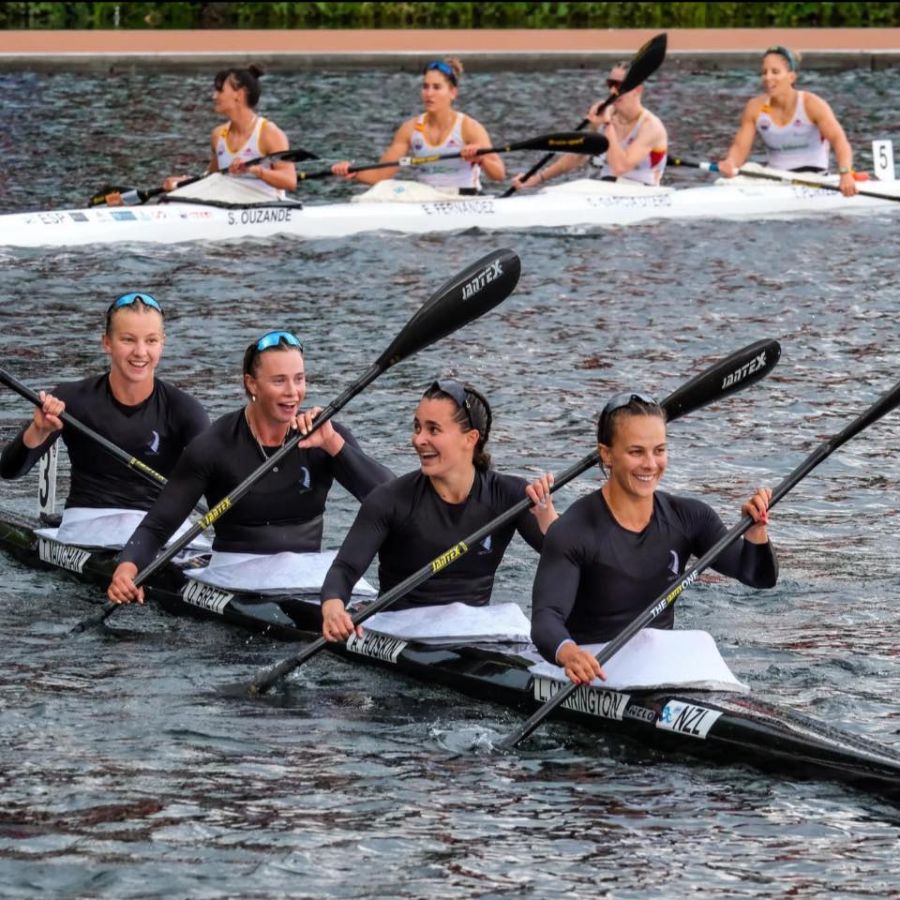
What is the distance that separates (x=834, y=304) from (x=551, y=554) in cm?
993

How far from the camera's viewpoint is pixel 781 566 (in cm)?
1085

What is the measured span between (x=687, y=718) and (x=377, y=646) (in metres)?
1.64

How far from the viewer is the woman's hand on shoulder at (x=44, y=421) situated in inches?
403

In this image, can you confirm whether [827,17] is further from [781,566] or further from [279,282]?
[781,566]

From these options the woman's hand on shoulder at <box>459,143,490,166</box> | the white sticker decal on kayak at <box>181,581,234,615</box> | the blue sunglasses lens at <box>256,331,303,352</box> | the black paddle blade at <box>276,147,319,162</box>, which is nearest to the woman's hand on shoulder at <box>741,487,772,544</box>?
the blue sunglasses lens at <box>256,331,303,352</box>

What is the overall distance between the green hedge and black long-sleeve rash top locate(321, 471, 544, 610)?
87.0ft

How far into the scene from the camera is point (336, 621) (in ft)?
28.4

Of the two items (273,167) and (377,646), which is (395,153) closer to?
(273,167)

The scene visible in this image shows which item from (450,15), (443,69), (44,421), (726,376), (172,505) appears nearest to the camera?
(726,376)

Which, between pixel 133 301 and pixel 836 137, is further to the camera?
pixel 836 137

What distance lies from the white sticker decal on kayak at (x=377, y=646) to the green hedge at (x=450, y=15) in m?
26.4

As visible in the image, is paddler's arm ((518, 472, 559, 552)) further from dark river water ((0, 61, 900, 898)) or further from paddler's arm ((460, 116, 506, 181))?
paddler's arm ((460, 116, 506, 181))

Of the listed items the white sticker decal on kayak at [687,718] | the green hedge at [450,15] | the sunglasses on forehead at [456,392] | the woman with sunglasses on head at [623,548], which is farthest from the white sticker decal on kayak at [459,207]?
the green hedge at [450,15]

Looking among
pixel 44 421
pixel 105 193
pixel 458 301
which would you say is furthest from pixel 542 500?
pixel 105 193
